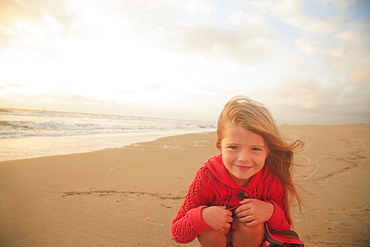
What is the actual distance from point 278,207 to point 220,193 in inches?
18.1

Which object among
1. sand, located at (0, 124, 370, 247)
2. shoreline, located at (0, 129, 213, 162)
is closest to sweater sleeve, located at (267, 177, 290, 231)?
sand, located at (0, 124, 370, 247)

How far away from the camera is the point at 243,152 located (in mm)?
1529

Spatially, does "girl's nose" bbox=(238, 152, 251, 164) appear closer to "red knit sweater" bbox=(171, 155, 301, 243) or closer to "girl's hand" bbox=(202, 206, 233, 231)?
"red knit sweater" bbox=(171, 155, 301, 243)

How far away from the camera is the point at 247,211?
1449 mm

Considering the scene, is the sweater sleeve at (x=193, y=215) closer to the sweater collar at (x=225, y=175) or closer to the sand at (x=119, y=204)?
the sweater collar at (x=225, y=175)

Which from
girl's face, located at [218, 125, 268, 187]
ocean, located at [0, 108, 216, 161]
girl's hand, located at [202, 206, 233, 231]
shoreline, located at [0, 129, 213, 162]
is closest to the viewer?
girl's hand, located at [202, 206, 233, 231]

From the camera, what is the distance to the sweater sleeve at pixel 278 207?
1.56 meters

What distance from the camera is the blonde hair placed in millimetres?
1582

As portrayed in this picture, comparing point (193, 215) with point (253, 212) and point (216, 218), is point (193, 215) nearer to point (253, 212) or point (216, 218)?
point (216, 218)

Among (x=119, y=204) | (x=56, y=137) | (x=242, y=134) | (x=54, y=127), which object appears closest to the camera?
(x=242, y=134)

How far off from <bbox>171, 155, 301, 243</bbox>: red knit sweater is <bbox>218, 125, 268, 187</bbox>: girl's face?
124mm

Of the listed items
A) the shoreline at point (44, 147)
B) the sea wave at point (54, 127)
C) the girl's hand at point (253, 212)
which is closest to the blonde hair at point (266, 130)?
the girl's hand at point (253, 212)

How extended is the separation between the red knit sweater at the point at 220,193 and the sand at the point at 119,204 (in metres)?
0.64

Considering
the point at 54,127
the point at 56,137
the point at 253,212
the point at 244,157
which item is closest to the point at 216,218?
the point at 253,212
